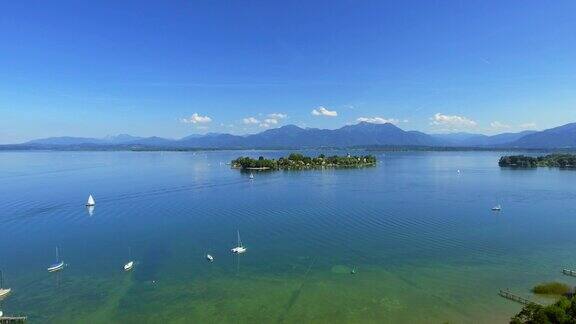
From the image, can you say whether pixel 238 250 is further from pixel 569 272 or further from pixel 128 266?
pixel 569 272

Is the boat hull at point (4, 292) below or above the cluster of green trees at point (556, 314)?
below

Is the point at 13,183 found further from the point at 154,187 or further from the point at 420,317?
the point at 420,317

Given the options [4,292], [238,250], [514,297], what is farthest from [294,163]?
[4,292]

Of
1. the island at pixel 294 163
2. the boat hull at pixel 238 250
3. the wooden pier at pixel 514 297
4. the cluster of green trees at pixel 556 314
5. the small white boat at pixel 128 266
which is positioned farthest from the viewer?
the island at pixel 294 163

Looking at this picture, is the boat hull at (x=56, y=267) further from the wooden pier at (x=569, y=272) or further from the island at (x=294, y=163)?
the island at (x=294, y=163)

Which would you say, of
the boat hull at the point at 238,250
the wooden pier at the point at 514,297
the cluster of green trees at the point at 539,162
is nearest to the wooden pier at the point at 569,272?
the wooden pier at the point at 514,297

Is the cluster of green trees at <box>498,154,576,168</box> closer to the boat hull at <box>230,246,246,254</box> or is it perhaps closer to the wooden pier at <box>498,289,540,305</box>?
the wooden pier at <box>498,289,540,305</box>

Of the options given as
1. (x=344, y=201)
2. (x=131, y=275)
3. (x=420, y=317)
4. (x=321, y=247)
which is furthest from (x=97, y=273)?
(x=344, y=201)

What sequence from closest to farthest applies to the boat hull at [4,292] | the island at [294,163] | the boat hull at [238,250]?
the boat hull at [4,292], the boat hull at [238,250], the island at [294,163]
